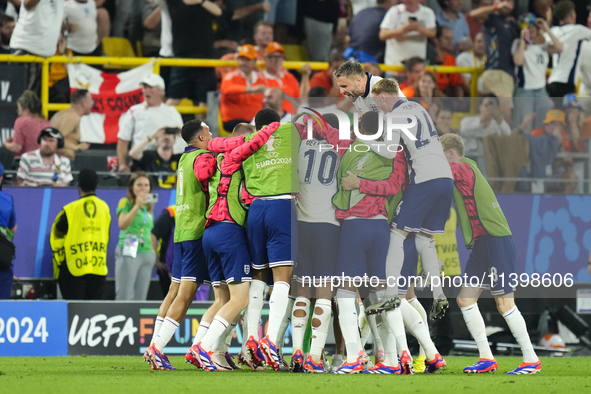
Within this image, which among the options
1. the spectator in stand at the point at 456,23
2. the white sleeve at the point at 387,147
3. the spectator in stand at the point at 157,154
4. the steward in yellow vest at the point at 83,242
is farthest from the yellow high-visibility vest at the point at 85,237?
the spectator in stand at the point at 456,23

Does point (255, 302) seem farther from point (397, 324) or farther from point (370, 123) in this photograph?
point (370, 123)

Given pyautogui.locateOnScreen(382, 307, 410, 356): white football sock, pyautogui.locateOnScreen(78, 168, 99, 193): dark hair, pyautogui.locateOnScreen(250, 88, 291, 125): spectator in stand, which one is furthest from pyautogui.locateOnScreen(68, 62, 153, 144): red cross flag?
pyautogui.locateOnScreen(382, 307, 410, 356): white football sock

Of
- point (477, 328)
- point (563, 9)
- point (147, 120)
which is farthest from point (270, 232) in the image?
point (563, 9)

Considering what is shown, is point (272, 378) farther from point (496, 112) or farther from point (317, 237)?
point (496, 112)

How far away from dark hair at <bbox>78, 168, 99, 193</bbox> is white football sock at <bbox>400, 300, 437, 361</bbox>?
4.87 m

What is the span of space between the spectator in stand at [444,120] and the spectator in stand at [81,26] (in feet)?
20.6

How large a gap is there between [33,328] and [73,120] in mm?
3486

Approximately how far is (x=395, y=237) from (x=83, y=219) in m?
4.81

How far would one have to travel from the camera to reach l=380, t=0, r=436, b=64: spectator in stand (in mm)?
14312

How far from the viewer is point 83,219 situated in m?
11.1

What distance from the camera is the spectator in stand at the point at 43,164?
38.7ft

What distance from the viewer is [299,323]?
26.1ft

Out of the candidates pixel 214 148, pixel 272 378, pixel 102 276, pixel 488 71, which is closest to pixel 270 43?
pixel 488 71

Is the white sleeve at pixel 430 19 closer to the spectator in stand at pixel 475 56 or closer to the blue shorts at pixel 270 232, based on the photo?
the spectator in stand at pixel 475 56
